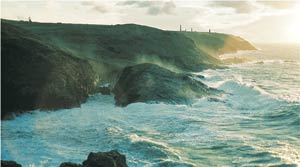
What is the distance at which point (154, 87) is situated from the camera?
35312 mm

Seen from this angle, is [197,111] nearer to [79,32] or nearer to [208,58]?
[79,32]

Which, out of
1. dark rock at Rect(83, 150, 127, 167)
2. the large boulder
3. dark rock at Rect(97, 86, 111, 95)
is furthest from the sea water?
dark rock at Rect(83, 150, 127, 167)

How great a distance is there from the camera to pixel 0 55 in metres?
31.5

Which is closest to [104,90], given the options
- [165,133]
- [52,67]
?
[52,67]

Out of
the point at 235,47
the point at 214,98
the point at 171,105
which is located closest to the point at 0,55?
the point at 171,105

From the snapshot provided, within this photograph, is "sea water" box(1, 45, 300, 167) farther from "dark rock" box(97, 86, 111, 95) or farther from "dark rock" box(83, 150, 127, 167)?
"dark rock" box(83, 150, 127, 167)

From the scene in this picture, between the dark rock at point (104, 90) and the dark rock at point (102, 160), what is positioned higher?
the dark rock at point (104, 90)

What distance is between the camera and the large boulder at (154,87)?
3403cm

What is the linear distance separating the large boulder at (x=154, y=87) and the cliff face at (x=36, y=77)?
3.50 meters

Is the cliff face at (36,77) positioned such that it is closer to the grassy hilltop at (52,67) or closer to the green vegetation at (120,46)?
the grassy hilltop at (52,67)

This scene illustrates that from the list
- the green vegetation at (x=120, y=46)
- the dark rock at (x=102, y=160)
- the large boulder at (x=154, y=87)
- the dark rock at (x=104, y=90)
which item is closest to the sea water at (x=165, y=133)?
the large boulder at (x=154, y=87)

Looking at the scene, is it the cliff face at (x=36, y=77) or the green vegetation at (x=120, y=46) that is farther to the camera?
the green vegetation at (x=120, y=46)

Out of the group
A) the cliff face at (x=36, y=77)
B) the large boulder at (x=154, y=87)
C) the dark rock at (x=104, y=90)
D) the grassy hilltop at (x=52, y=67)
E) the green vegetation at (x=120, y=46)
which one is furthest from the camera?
the green vegetation at (x=120, y=46)

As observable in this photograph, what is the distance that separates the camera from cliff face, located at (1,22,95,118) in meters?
29.5
